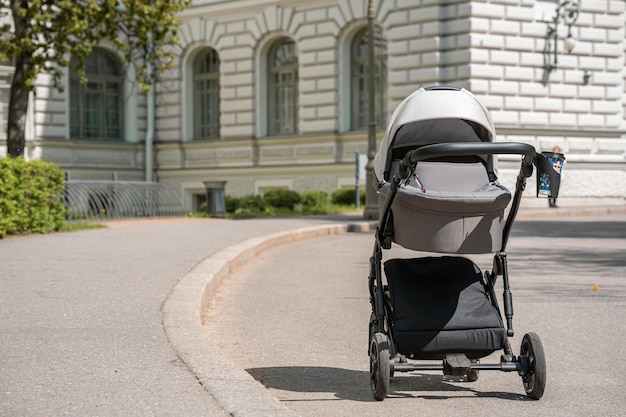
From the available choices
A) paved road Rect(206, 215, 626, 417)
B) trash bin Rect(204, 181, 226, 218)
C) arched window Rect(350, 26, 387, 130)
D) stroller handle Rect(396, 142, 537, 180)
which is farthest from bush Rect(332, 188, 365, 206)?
stroller handle Rect(396, 142, 537, 180)

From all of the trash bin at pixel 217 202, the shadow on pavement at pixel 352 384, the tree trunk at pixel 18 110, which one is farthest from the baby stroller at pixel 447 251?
the trash bin at pixel 217 202

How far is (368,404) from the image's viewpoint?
5871 millimetres

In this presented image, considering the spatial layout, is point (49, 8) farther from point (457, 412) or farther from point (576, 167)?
point (457, 412)

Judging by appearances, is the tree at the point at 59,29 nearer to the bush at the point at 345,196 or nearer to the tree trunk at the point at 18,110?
the tree trunk at the point at 18,110

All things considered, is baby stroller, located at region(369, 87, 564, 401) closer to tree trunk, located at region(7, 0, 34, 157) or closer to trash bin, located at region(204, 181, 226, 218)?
tree trunk, located at region(7, 0, 34, 157)

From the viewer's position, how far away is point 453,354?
19.2 ft

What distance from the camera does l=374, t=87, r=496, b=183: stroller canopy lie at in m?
6.12

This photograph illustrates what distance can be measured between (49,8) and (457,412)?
1748 centimetres

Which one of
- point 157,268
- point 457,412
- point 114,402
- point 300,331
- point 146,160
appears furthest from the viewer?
point 146,160

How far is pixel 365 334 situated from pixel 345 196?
19771mm

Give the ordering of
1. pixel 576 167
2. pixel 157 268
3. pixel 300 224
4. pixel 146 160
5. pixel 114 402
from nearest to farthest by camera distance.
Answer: pixel 114 402
pixel 157 268
pixel 300 224
pixel 576 167
pixel 146 160

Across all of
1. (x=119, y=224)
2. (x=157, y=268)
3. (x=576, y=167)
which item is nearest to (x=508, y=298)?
(x=157, y=268)

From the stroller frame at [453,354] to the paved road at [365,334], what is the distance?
0.18 metres

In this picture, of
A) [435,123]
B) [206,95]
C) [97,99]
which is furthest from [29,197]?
[206,95]
